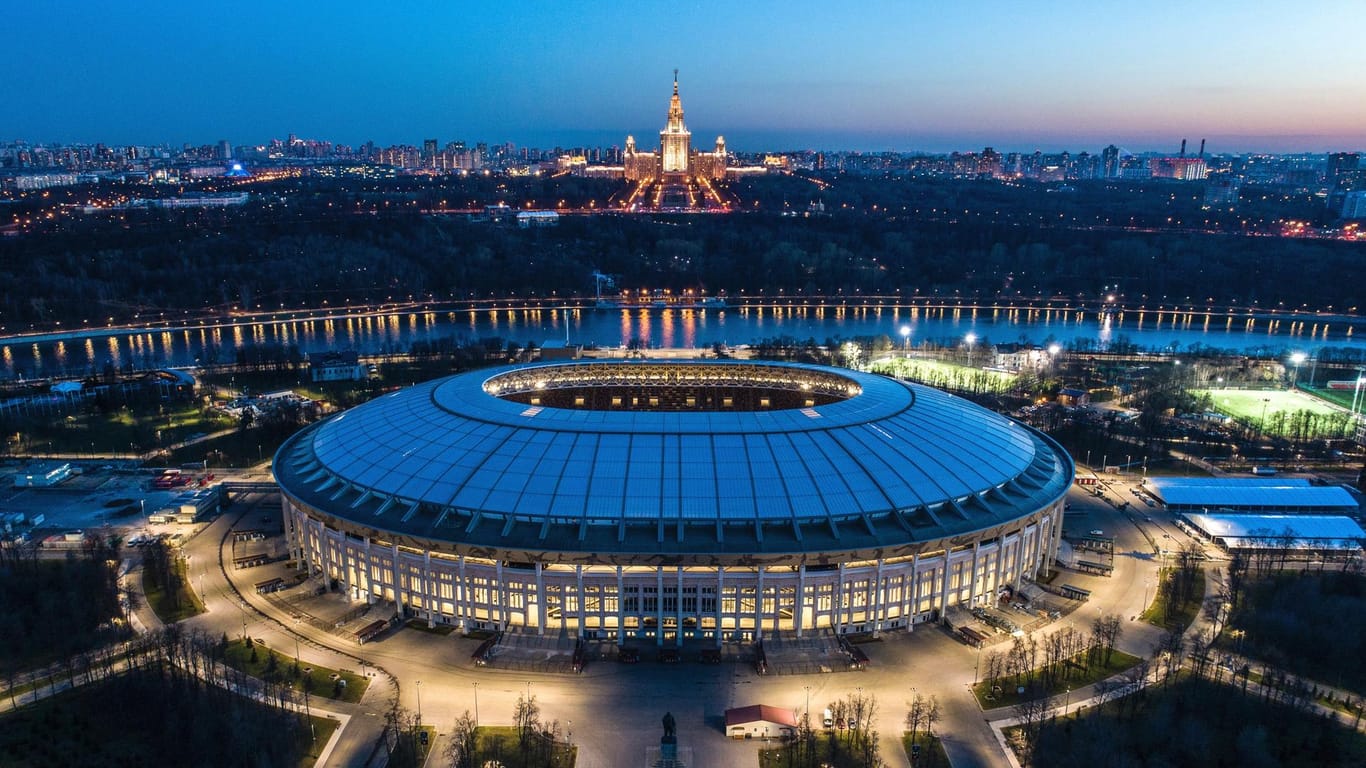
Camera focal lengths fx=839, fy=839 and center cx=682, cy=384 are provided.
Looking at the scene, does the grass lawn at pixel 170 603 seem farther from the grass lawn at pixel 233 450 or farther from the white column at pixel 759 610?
the white column at pixel 759 610

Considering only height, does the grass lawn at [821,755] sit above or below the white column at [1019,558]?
below

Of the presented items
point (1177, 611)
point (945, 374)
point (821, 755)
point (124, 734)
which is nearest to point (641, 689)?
point (821, 755)

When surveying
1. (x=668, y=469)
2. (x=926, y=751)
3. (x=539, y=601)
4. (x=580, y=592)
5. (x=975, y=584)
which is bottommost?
(x=926, y=751)

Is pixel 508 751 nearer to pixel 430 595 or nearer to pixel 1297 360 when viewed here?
pixel 430 595

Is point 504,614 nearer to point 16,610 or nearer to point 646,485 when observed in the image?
point 646,485

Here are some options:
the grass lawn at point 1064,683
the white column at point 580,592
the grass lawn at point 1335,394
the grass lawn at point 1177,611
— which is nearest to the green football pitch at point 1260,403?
the grass lawn at point 1335,394

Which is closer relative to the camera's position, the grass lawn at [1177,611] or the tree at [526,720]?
the tree at [526,720]
